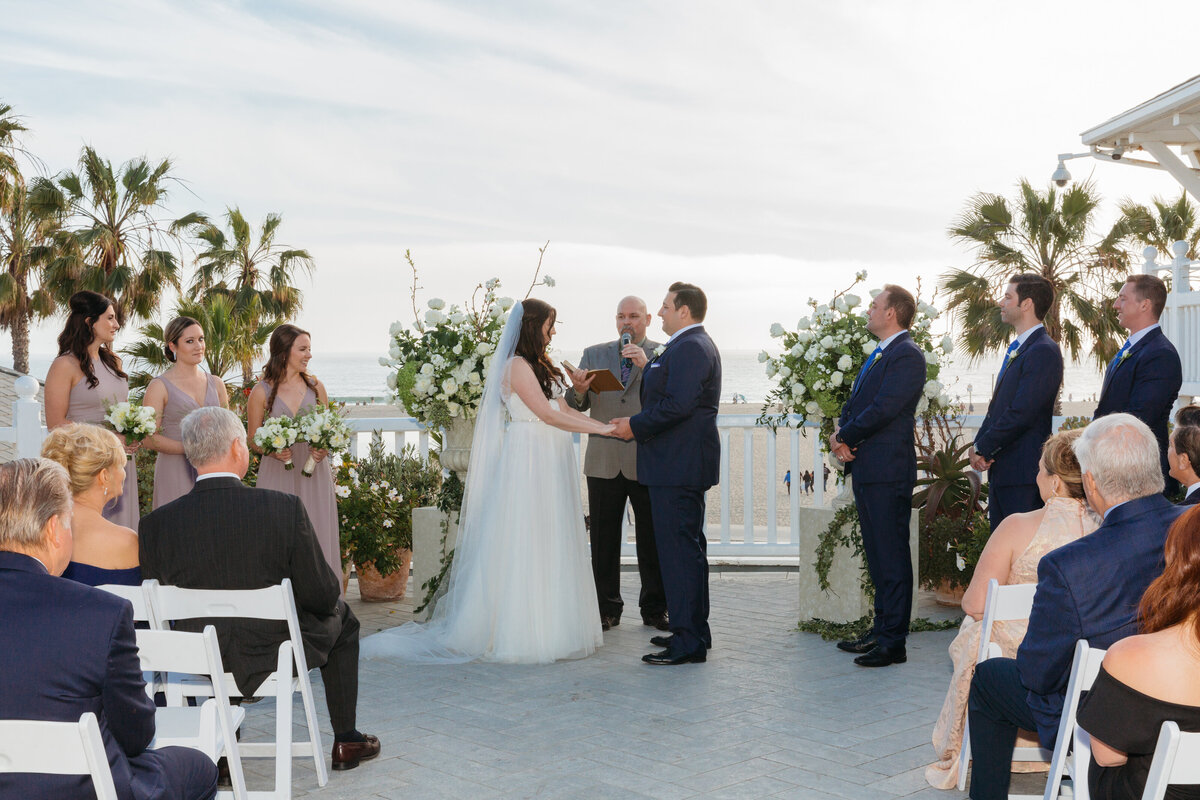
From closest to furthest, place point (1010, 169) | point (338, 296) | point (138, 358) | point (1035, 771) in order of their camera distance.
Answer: point (1035, 771) → point (138, 358) → point (1010, 169) → point (338, 296)

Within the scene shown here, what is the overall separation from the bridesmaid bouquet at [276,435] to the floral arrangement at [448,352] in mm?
A: 929

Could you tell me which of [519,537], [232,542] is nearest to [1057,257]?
[519,537]

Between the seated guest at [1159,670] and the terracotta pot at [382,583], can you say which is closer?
the seated guest at [1159,670]

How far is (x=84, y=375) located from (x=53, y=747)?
4.34 meters

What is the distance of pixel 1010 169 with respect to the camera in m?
18.4

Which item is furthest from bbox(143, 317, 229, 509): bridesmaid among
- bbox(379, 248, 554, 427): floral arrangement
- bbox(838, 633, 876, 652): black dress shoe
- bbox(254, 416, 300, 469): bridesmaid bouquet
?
bbox(838, 633, 876, 652): black dress shoe

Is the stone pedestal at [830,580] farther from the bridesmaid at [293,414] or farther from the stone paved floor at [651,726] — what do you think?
the bridesmaid at [293,414]

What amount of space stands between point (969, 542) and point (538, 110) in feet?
49.8

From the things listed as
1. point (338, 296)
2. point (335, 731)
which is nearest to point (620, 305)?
point (335, 731)

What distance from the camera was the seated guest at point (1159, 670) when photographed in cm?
224

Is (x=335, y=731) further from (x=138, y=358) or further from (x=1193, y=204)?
(x=1193, y=204)

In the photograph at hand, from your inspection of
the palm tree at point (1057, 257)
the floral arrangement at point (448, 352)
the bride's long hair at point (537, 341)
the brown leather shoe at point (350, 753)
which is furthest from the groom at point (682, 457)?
the palm tree at point (1057, 257)

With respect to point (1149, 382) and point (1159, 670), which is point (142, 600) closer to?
point (1159, 670)

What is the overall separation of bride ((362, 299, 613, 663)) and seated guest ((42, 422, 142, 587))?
2489 mm
